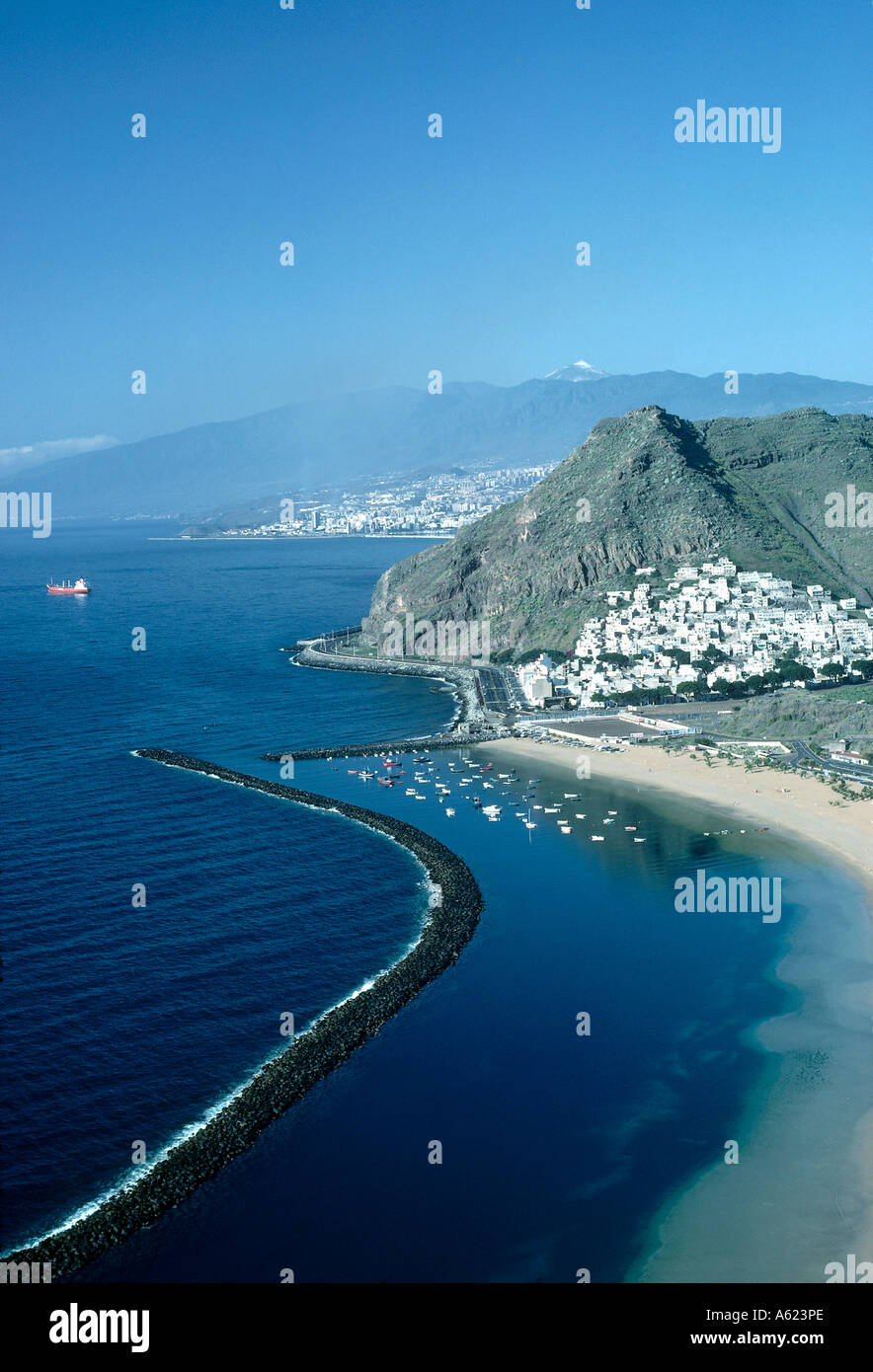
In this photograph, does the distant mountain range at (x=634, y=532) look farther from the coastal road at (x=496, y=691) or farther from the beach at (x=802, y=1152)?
the beach at (x=802, y=1152)

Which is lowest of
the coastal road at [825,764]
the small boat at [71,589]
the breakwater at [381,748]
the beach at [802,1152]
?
the beach at [802,1152]

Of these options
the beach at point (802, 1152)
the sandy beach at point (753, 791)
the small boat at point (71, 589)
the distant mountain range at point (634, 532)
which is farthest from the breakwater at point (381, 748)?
the small boat at point (71, 589)

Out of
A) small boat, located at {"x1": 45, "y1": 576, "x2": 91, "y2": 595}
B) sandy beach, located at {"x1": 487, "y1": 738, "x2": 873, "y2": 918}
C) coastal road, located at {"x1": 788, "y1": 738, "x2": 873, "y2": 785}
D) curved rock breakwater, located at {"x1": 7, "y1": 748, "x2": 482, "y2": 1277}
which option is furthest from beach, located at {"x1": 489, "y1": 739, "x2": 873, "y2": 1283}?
small boat, located at {"x1": 45, "y1": 576, "x2": 91, "y2": 595}

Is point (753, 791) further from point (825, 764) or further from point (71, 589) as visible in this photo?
point (71, 589)

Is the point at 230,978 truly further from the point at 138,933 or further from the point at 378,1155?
the point at 378,1155

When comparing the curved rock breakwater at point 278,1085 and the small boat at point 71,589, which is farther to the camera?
the small boat at point 71,589

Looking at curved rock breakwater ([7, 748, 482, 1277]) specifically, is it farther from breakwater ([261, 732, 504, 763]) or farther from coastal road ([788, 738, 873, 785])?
coastal road ([788, 738, 873, 785])

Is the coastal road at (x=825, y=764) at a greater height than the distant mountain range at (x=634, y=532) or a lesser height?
lesser

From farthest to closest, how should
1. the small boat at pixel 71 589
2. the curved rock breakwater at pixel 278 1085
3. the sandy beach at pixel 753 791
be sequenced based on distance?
the small boat at pixel 71 589, the sandy beach at pixel 753 791, the curved rock breakwater at pixel 278 1085
